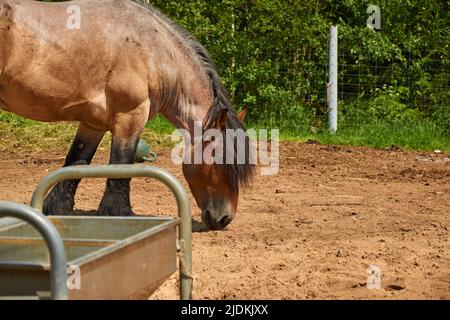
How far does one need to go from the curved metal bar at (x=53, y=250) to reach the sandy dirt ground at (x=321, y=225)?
1893 millimetres

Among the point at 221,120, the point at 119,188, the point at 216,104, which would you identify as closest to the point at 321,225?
the point at 221,120

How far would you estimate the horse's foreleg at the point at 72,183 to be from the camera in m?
6.37

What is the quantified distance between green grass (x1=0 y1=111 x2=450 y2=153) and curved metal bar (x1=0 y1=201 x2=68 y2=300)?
802 cm

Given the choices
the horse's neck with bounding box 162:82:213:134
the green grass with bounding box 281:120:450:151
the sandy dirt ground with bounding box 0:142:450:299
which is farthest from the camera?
the green grass with bounding box 281:120:450:151

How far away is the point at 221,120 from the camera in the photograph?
6133 millimetres

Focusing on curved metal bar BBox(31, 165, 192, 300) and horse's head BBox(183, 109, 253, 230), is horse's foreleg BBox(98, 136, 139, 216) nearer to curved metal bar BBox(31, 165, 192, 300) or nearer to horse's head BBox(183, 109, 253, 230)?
horse's head BBox(183, 109, 253, 230)

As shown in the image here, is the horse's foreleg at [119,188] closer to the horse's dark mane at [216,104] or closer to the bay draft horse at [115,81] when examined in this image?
the bay draft horse at [115,81]

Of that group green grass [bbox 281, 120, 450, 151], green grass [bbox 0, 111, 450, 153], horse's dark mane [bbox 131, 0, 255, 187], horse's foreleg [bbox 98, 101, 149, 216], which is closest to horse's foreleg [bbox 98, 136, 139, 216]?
horse's foreleg [bbox 98, 101, 149, 216]

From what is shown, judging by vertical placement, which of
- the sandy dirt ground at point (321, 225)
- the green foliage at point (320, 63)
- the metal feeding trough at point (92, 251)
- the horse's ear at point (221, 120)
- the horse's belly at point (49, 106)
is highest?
the green foliage at point (320, 63)

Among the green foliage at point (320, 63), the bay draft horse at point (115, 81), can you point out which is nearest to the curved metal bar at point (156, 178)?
the bay draft horse at point (115, 81)

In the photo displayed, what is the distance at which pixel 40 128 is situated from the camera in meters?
11.7

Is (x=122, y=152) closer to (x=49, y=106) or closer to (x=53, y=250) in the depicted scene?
(x=49, y=106)

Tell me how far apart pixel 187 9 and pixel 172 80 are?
26.5 feet

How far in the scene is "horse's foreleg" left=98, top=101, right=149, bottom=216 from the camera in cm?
607
